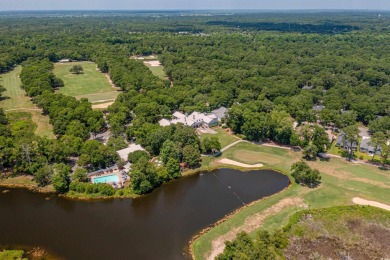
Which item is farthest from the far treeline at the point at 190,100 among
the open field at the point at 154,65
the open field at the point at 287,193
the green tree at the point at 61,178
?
the open field at the point at 287,193

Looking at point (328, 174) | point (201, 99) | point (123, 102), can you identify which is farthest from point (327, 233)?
point (123, 102)

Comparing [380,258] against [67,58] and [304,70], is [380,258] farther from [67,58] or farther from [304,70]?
[67,58]

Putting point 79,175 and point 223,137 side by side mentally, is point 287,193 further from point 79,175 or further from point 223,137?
point 79,175

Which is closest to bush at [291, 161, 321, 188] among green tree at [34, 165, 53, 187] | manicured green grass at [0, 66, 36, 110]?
green tree at [34, 165, 53, 187]

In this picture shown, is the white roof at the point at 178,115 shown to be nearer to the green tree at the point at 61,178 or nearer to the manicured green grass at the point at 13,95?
the green tree at the point at 61,178

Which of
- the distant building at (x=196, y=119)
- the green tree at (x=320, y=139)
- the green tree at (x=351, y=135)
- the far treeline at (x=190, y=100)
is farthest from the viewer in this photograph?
the distant building at (x=196, y=119)

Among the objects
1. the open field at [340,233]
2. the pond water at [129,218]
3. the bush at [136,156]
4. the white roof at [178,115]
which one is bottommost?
the pond water at [129,218]
